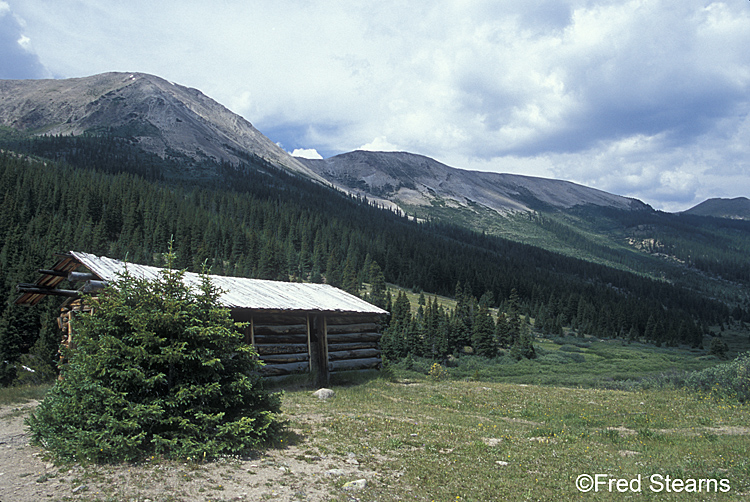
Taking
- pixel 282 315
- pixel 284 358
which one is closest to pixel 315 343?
pixel 284 358

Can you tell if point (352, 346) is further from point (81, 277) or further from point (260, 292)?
point (81, 277)

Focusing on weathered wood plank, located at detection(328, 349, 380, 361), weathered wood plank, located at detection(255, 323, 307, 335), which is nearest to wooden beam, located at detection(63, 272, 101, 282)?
weathered wood plank, located at detection(255, 323, 307, 335)

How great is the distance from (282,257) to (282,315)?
280ft

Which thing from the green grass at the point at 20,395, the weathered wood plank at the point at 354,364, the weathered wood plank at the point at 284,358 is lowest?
the weathered wood plank at the point at 354,364

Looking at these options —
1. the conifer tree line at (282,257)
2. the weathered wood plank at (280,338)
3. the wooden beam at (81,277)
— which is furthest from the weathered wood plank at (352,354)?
the conifer tree line at (282,257)

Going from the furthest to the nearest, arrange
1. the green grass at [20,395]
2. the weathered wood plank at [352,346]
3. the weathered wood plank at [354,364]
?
the weathered wood plank at [352,346], the weathered wood plank at [354,364], the green grass at [20,395]

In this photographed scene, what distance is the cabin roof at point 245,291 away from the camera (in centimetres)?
1753

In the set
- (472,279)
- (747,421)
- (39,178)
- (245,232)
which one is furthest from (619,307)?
(39,178)

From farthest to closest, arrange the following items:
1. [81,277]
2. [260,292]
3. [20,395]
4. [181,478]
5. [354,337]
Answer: [354,337] → [260,292] → [20,395] → [81,277] → [181,478]

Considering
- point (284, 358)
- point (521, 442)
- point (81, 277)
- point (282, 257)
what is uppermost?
point (282, 257)

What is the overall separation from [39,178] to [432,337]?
106 metres

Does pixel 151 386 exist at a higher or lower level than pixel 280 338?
higher

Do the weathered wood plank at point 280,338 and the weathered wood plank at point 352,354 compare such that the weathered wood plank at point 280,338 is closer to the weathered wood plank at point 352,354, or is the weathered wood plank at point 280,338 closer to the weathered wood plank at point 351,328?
the weathered wood plank at point 351,328

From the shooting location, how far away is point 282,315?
21.1 metres
